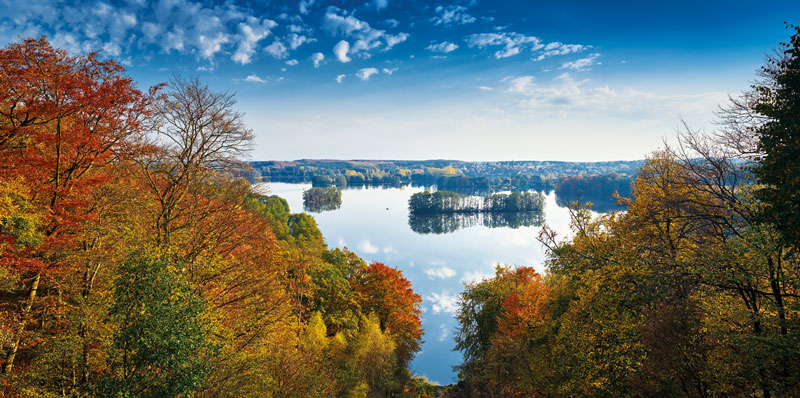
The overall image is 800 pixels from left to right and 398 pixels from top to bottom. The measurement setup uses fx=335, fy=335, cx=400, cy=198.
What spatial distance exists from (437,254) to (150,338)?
61761 mm

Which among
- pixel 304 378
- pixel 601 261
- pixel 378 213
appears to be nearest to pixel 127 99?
pixel 304 378

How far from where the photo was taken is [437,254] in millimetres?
67312

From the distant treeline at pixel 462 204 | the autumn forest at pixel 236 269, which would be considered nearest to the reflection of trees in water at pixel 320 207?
the distant treeline at pixel 462 204

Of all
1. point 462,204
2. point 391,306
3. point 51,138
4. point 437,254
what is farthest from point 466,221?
point 51,138

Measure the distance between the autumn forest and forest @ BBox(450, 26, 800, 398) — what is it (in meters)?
0.07

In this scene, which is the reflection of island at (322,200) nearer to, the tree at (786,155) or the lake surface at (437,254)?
the lake surface at (437,254)

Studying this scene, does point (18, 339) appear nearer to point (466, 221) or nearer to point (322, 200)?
point (466, 221)

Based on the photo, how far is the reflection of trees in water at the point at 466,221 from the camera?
97119 mm

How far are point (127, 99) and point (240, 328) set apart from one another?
9722mm

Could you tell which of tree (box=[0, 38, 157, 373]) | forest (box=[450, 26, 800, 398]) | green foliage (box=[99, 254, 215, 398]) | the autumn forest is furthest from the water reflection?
green foliage (box=[99, 254, 215, 398])

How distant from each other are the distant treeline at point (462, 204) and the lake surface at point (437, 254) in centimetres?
985

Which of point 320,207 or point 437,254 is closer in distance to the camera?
point 437,254

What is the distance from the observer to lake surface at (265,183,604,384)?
1373 inches

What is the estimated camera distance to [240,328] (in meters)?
13.6
